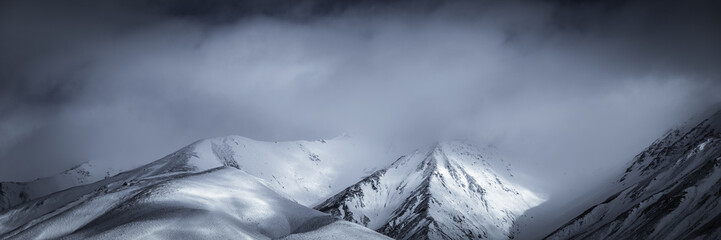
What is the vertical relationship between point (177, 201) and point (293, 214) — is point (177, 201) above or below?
above

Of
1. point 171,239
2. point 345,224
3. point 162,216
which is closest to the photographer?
point 171,239

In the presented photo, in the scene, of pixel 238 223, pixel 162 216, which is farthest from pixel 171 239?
pixel 238 223

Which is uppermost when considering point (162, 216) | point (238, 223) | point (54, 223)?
point (54, 223)

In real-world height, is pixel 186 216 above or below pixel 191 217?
above

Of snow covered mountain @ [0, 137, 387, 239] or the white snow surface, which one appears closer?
the white snow surface

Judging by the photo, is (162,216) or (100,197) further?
(100,197)

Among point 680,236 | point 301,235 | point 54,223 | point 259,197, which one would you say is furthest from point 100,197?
point 680,236

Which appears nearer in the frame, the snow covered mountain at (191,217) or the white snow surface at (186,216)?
the white snow surface at (186,216)

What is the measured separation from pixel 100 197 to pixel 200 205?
3221 cm

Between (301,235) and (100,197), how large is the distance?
6205cm

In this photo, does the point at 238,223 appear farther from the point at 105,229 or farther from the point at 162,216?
the point at 105,229

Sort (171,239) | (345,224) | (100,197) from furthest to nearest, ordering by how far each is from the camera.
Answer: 1. (100,197)
2. (345,224)
3. (171,239)

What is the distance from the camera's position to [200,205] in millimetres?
→ 151125

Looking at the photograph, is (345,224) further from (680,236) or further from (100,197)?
(680,236)
